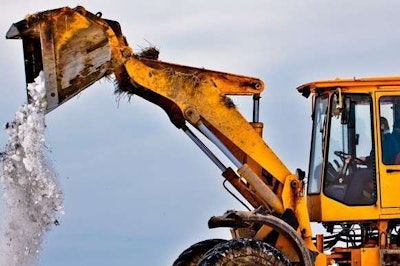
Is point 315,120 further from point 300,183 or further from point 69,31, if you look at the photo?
Result: point 69,31

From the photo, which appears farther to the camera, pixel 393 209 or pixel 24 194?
pixel 393 209

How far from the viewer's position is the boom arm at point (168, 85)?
18.4 meters

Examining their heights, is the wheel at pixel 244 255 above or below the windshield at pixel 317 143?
below

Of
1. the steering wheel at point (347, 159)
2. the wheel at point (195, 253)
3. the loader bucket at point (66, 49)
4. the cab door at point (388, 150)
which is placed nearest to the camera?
the loader bucket at point (66, 49)

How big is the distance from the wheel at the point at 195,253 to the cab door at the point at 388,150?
2379mm

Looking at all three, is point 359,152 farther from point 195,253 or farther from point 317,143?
point 195,253

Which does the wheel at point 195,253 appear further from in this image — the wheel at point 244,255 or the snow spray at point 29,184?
the snow spray at point 29,184

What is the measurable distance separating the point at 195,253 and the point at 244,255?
172 cm

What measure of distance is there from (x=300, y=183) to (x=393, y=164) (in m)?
1.33

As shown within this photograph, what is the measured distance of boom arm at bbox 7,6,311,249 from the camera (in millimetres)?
18438

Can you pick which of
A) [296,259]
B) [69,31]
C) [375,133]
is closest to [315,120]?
[375,133]

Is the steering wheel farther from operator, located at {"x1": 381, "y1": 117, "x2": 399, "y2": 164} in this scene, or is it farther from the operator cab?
operator, located at {"x1": 381, "y1": 117, "x2": 399, "y2": 164}

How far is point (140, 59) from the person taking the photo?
18.8m

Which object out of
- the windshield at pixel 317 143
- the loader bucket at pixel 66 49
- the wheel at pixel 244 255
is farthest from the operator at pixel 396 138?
the loader bucket at pixel 66 49
